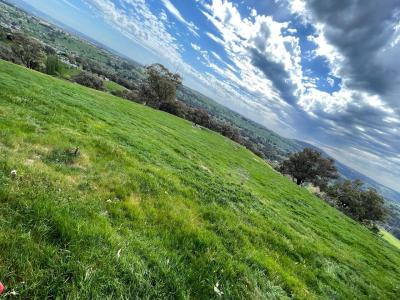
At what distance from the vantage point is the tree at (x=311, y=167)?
239 ft

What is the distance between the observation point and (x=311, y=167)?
74188mm

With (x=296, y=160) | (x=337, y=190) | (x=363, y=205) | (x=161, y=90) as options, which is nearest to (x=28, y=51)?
(x=161, y=90)

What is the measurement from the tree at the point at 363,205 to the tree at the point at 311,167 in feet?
20.0

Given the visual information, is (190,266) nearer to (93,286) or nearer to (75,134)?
(93,286)

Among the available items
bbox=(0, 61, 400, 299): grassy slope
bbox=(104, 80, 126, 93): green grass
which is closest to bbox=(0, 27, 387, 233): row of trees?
bbox=(104, 80, 126, 93): green grass

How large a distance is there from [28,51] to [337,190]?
10120cm

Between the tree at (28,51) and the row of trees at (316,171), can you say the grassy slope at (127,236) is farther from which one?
the tree at (28,51)

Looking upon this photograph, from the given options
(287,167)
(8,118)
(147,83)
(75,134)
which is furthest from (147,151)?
(147,83)

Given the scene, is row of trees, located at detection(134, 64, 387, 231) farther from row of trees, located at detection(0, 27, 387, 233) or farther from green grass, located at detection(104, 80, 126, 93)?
green grass, located at detection(104, 80, 126, 93)

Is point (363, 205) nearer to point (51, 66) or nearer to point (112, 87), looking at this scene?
point (112, 87)

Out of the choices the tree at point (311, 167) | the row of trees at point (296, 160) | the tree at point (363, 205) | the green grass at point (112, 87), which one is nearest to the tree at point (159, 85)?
the row of trees at point (296, 160)

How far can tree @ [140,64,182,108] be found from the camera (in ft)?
274

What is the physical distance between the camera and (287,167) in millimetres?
77188

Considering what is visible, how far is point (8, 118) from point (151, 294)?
10411 mm
